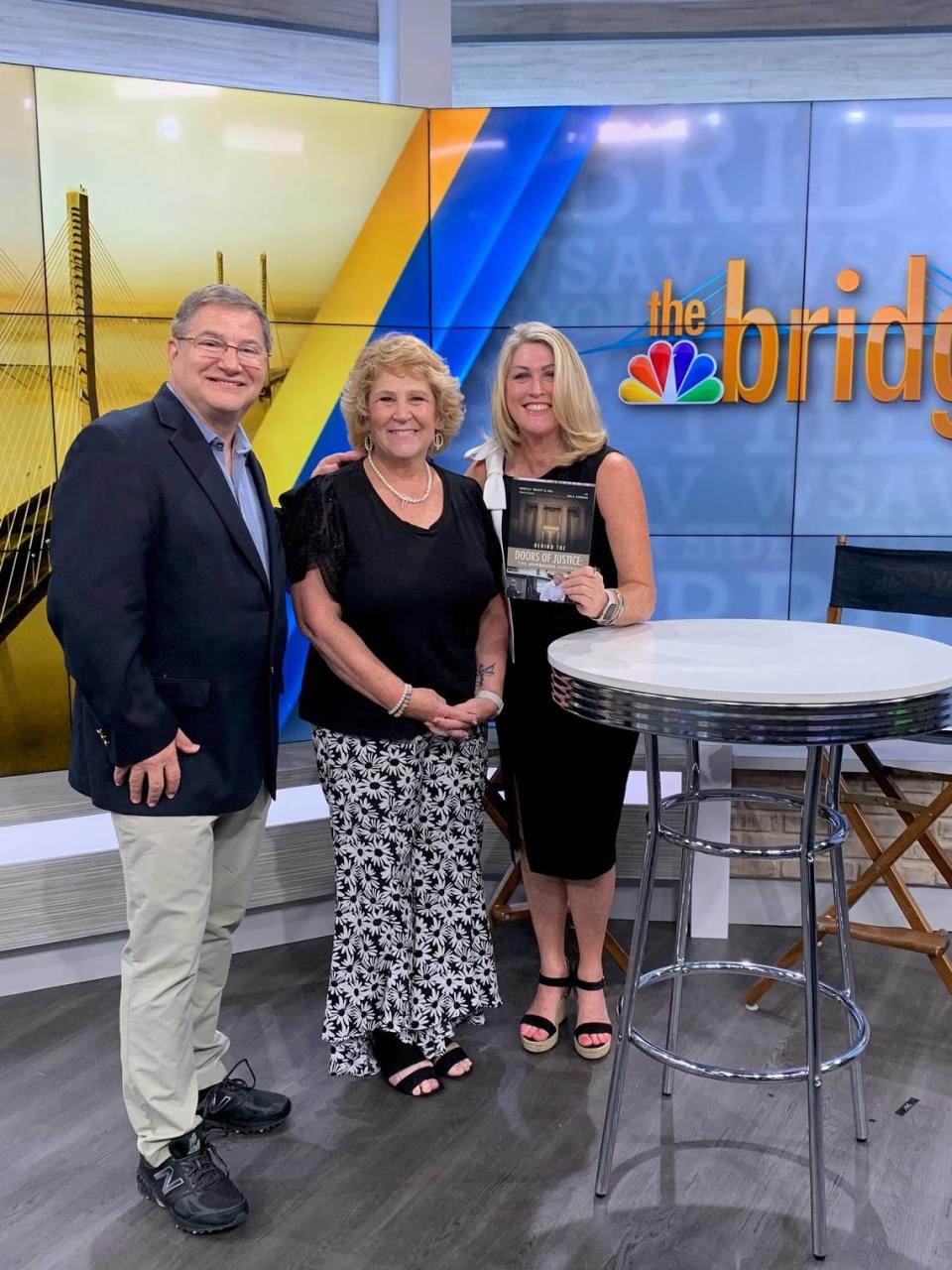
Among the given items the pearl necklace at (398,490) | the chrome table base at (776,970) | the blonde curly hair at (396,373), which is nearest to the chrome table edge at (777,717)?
the chrome table base at (776,970)

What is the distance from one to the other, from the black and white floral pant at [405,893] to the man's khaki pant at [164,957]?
0.33 m

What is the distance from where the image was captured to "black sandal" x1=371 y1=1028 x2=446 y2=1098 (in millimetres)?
2553

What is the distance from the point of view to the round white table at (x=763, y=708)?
1694 millimetres

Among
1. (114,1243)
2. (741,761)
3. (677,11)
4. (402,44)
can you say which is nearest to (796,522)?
(741,761)

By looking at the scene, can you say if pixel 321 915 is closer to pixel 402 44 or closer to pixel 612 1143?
pixel 612 1143

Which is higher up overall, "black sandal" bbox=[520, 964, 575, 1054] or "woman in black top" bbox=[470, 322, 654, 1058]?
"woman in black top" bbox=[470, 322, 654, 1058]

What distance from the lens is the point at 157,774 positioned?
1930 mm

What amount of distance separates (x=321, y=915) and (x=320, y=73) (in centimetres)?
628

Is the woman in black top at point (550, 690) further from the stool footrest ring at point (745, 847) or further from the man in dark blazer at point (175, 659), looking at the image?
the man in dark blazer at point (175, 659)

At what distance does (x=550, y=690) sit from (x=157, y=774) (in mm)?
1032

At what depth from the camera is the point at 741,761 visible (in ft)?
11.4

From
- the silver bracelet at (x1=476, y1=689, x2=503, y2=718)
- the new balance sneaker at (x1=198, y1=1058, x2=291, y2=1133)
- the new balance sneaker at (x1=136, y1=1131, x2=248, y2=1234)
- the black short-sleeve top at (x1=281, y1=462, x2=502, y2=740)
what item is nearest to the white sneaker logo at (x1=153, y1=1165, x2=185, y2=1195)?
the new balance sneaker at (x1=136, y1=1131, x2=248, y2=1234)

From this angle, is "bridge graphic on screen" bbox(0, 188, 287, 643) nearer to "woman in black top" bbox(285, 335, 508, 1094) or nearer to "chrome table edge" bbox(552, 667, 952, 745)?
"woman in black top" bbox(285, 335, 508, 1094)

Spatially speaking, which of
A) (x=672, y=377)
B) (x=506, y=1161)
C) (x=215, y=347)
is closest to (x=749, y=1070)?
(x=506, y=1161)
